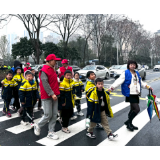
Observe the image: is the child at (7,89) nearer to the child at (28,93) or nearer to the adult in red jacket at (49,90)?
the child at (28,93)

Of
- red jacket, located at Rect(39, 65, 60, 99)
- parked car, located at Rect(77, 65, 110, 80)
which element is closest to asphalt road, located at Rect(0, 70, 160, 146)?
red jacket, located at Rect(39, 65, 60, 99)

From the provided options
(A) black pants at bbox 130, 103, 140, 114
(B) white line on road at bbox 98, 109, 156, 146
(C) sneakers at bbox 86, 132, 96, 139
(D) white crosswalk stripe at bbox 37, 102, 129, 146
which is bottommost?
(B) white line on road at bbox 98, 109, 156, 146

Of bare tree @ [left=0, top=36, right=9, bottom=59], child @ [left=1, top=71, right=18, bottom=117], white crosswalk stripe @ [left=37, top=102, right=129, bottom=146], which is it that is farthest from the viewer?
bare tree @ [left=0, top=36, right=9, bottom=59]

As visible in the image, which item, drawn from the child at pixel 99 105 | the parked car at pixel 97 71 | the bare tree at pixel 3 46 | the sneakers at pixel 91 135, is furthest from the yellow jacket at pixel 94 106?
the bare tree at pixel 3 46

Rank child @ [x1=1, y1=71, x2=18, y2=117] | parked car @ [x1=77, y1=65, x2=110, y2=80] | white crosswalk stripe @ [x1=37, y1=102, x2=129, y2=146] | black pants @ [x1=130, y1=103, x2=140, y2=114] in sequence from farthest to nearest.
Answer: parked car @ [x1=77, y1=65, x2=110, y2=80], child @ [x1=1, y1=71, x2=18, y2=117], black pants @ [x1=130, y1=103, x2=140, y2=114], white crosswalk stripe @ [x1=37, y1=102, x2=129, y2=146]

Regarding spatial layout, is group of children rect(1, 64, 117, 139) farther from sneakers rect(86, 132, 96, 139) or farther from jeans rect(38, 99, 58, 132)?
jeans rect(38, 99, 58, 132)

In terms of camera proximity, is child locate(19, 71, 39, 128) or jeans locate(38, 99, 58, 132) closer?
jeans locate(38, 99, 58, 132)

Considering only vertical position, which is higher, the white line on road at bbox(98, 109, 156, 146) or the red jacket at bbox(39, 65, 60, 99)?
the red jacket at bbox(39, 65, 60, 99)

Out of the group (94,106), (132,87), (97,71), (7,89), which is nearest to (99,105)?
(94,106)

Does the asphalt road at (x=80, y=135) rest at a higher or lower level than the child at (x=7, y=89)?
lower
